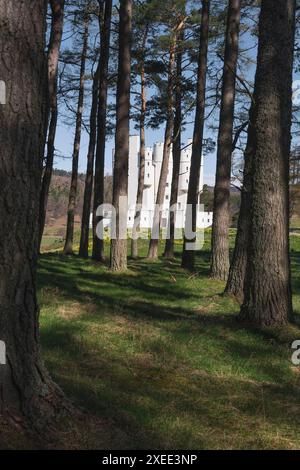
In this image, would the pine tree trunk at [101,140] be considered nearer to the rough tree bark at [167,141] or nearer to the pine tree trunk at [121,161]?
the rough tree bark at [167,141]

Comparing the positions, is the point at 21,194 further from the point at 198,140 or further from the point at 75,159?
the point at 75,159

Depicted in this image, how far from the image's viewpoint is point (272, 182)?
25.4 feet

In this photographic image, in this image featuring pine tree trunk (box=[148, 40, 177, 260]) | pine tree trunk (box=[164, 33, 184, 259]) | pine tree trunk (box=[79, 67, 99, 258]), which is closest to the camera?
pine tree trunk (box=[148, 40, 177, 260])

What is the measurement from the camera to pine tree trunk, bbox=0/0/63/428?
3648mm

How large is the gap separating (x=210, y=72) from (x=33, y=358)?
17.1m

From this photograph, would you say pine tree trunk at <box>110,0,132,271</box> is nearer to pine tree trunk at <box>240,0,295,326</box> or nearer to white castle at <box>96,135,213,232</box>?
pine tree trunk at <box>240,0,295,326</box>

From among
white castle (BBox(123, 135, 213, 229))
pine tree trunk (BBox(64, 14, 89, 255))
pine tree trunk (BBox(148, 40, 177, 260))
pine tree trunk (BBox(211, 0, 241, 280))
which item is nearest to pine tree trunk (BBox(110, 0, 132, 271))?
pine tree trunk (BBox(211, 0, 241, 280))

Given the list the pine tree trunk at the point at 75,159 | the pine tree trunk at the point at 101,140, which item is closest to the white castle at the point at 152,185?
the pine tree trunk at the point at 75,159

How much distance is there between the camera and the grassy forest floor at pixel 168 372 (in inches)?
166

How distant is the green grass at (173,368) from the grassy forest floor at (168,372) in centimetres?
1

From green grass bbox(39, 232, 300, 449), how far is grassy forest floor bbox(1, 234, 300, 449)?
0.01 meters

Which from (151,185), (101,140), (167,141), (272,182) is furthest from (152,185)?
(272,182)

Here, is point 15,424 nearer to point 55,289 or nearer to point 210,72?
point 55,289

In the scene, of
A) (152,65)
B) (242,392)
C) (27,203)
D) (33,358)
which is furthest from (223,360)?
(152,65)
